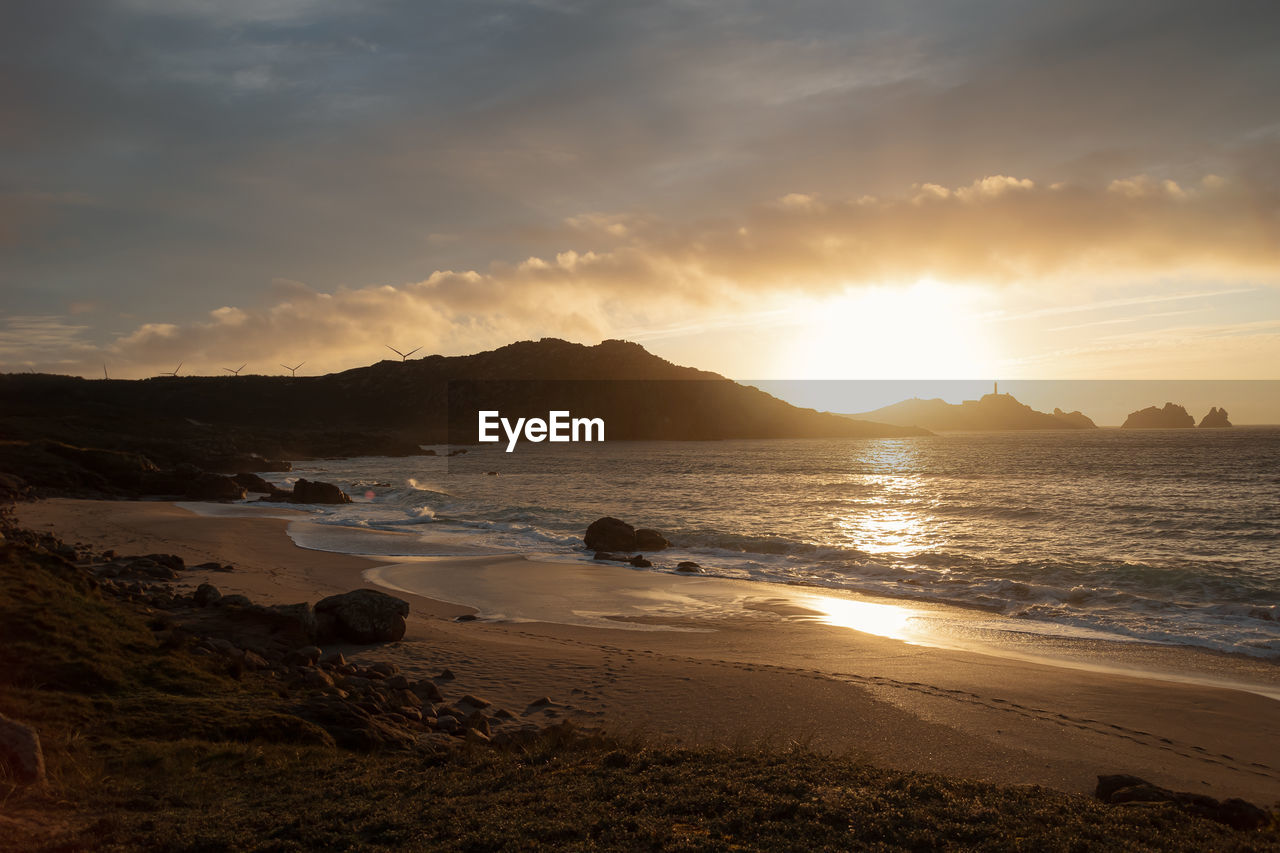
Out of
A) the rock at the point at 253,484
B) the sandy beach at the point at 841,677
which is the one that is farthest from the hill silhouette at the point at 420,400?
the sandy beach at the point at 841,677

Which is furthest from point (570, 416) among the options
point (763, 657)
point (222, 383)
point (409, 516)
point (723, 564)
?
point (763, 657)

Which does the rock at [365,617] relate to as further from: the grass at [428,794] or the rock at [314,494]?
the rock at [314,494]

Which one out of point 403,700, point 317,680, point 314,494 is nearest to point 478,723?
point 403,700

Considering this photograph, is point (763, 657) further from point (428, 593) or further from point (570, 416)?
point (570, 416)

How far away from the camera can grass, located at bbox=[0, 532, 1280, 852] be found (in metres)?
5.28

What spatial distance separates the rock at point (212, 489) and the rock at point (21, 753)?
44591 mm

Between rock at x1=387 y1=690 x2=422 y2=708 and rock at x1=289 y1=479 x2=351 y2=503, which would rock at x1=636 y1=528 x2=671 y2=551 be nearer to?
rock at x1=387 y1=690 x2=422 y2=708

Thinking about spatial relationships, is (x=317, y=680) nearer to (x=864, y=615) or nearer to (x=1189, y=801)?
(x=1189, y=801)

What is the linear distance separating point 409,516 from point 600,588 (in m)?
22.4

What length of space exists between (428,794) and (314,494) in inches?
1713

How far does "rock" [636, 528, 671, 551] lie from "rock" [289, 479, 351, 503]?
2577 centimetres

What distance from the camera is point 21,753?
5.74 meters

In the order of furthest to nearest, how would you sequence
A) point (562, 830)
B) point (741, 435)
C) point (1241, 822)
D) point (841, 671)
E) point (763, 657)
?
point (741, 435)
point (763, 657)
point (841, 671)
point (1241, 822)
point (562, 830)

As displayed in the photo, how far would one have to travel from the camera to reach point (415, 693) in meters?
10.2
